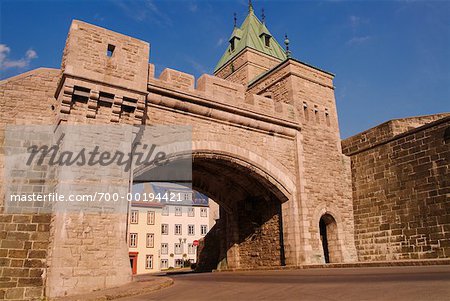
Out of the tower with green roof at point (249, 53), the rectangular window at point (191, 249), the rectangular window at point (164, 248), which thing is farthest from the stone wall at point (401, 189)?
the rectangular window at point (191, 249)

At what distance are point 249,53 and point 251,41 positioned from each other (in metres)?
1.39

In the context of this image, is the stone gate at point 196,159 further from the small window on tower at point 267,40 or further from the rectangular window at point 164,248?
the rectangular window at point 164,248

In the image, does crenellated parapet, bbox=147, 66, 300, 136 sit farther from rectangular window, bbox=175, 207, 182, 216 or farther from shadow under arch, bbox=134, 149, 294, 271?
rectangular window, bbox=175, 207, 182, 216

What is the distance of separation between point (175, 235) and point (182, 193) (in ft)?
23.7

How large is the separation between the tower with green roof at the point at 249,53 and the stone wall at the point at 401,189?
8.57 meters

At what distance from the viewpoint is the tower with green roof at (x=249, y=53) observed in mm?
21703

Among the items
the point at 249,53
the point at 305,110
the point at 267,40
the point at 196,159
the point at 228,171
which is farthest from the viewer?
the point at 267,40

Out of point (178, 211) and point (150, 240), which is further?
point (178, 211)

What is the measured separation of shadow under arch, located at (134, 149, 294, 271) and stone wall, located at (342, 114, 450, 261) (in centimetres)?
329

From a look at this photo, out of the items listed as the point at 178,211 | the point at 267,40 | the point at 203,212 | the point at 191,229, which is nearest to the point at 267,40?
the point at 267,40

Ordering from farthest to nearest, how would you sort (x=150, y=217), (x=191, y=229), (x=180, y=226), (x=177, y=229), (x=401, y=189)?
1. (x=191, y=229)
2. (x=180, y=226)
3. (x=177, y=229)
4. (x=150, y=217)
5. (x=401, y=189)

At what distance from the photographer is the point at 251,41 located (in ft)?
74.6

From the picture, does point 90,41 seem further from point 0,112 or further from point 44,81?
point 0,112

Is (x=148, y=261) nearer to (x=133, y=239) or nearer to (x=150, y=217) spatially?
(x=133, y=239)
